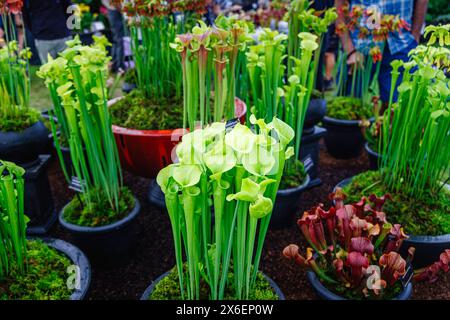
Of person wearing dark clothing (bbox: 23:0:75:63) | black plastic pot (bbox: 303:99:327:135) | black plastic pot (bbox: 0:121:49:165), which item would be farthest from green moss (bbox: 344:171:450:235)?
person wearing dark clothing (bbox: 23:0:75:63)

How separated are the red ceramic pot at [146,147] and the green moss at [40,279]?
612mm

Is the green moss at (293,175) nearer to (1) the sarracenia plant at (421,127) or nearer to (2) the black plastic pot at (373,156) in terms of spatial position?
(1) the sarracenia plant at (421,127)

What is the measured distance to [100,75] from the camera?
1494 millimetres

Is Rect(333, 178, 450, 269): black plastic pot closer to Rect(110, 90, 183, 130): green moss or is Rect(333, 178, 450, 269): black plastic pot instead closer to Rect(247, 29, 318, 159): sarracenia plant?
Rect(247, 29, 318, 159): sarracenia plant

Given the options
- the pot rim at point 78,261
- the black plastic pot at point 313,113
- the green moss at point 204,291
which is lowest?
the pot rim at point 78,261

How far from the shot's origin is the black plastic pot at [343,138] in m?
2.63

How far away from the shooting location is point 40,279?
123 cm

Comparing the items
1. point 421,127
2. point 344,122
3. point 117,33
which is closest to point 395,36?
point 344,122

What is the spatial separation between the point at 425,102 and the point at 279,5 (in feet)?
6.93

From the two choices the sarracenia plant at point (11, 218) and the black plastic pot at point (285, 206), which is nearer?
the sarracenia plant at point (11, 218)

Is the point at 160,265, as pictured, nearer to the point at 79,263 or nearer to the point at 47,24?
the point at 79,263

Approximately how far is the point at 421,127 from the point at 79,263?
4.46 feet

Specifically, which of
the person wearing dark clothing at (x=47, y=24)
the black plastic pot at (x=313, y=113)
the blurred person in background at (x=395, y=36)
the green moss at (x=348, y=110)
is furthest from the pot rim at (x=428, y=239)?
the person wearing dark clothing at (x=47, y=24)

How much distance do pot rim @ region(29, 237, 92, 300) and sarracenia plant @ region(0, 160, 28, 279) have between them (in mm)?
142
